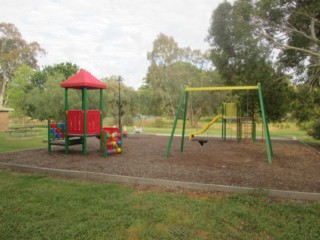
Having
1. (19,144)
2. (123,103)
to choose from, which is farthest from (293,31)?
(123,103)

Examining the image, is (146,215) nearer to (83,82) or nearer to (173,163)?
(173,163)

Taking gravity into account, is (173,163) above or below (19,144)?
below

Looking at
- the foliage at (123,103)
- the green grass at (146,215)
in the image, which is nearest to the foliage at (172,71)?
the foliage at (123,103)

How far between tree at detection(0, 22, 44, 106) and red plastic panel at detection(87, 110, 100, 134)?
111 feet

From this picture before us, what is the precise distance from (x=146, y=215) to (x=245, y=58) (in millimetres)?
12642

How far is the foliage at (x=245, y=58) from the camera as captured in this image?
45.4 ft

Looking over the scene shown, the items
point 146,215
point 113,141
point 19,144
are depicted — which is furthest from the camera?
point 19,144

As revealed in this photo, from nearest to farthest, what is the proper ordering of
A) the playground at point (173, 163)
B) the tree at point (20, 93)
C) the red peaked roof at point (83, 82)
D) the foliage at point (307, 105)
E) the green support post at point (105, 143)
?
the playground at point (173, 163) < the green support post at point (105, 143) < the red peaked roof at point (83, 82) < the foliage at point (307, 105) < the tree at point (20, 93)

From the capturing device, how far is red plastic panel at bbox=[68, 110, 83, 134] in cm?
986

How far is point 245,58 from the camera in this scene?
14.6 metres

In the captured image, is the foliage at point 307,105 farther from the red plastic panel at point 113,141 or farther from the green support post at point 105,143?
the green support post at point 105,143

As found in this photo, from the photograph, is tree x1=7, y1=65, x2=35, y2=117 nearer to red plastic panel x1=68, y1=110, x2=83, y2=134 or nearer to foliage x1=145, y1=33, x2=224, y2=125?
foliage x1=145, y1=33, x2=224, y2=125

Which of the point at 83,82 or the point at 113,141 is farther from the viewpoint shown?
the point at 113,141

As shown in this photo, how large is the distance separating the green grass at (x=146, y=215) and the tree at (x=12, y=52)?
38.6m
